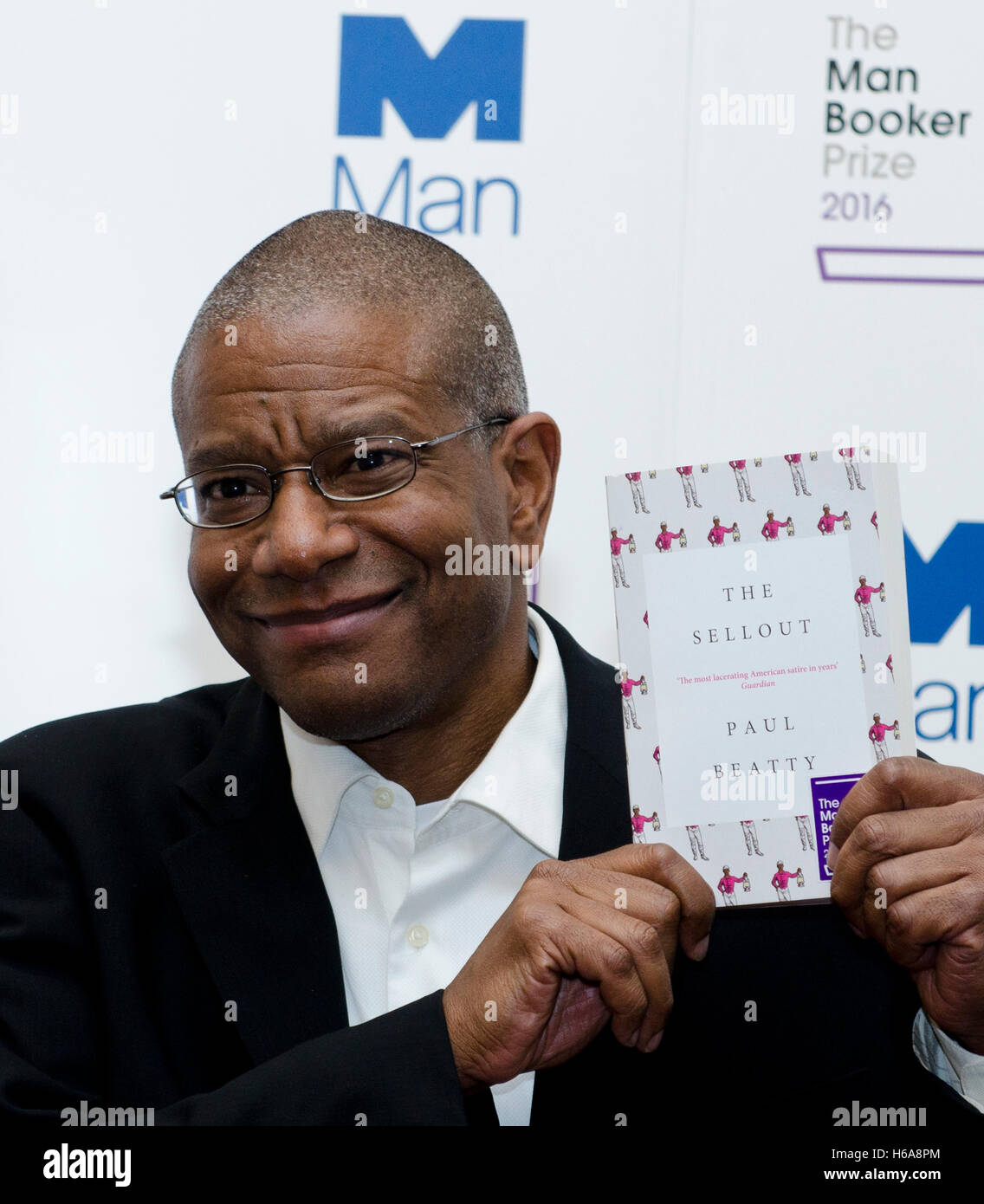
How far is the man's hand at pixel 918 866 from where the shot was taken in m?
1.47

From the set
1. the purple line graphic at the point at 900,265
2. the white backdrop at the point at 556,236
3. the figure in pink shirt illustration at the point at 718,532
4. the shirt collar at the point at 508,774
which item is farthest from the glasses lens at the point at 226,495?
the purple line graphic at the point at 900,265

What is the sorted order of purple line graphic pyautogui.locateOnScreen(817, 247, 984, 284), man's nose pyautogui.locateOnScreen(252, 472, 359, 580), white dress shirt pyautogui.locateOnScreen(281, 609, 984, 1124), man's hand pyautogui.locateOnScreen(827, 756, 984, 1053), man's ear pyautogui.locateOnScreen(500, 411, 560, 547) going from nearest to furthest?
man's hand pyautogui.locateOnScreen(827, 756, 984, 1053) < man's nose pyautogui.locateOnScreen(252, 472, 359, 580) < white dress shirt pyautogui.locateOnScreen(281, 609, 984, 1124) < man's ear pyautogui.locateOnScreen(500, 411, 560, 547) < purple line graphic pyautogui.locateOnScreen(817, 247, 984, 284)

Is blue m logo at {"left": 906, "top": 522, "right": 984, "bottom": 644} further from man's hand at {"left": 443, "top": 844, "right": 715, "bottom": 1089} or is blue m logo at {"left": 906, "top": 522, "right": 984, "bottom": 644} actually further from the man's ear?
man's hand at {"left": 443, "top": 844, "right": 715, "bottom": 1089}

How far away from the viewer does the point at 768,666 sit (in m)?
1.52

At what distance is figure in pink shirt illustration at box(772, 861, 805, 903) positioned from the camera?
1511 mm

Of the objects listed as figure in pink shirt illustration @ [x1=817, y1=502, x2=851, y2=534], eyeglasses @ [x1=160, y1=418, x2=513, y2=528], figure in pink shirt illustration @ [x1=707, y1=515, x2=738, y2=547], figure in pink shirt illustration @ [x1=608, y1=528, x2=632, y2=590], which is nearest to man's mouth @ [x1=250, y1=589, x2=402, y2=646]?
eyeglasses @ [x1=160, y1=418, x2=513, y2=528]

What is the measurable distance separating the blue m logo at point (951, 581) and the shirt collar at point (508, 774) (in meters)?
0.99

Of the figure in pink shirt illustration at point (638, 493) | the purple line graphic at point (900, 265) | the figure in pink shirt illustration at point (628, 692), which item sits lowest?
the figure in pink shirt illustration at point (628, 692)

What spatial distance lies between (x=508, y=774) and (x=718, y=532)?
56 cm

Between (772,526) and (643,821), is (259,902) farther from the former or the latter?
(772,526)

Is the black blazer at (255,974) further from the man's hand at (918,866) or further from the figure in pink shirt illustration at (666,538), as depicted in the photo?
the figure in pink shirt illustration at (666,538)

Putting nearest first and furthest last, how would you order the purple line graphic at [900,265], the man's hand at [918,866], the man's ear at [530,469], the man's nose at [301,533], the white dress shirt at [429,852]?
1. the man's hand at [918,866]
2. the man's nose at [301,533]
3. the white dress shirt at [429,852]
4. the man's ear at [530,469]
5. the purple line graphic at [900,265]

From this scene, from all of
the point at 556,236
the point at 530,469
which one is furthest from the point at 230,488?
the point at 556,236

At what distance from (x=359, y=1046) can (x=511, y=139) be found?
186 cm
